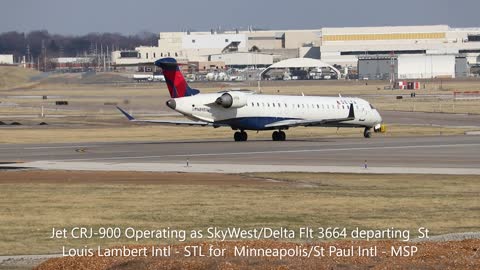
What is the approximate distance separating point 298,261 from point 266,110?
49003mm

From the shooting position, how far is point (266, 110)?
69.6 metres

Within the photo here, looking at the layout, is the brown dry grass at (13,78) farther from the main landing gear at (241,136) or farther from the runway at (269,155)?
the runway at (269,155)

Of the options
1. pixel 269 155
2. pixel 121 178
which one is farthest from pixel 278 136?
pixel 121 178

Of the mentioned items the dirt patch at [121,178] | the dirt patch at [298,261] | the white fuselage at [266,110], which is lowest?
the dirt patch at [121,178]

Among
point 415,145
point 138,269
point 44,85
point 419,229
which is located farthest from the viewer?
point 44,85

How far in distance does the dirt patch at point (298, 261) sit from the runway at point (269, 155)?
27.5 metres

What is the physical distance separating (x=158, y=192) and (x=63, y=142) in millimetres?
31903

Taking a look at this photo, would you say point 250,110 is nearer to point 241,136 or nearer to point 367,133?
point 241,136

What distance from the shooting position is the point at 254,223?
3203 cm

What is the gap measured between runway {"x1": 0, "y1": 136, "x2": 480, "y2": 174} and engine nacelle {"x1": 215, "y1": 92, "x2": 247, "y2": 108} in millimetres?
2419

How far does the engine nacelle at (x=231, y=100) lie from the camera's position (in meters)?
67.3

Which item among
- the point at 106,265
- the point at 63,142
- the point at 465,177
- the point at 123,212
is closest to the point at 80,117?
the point at 63,142

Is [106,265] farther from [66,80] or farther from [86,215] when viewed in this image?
A: [66,80]

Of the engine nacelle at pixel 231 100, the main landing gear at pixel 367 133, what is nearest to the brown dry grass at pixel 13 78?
the main landing gear at pixel 367 133
